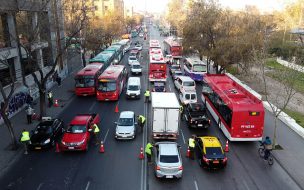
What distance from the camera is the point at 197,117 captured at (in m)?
24.9

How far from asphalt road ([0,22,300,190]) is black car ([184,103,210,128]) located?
2141 mm

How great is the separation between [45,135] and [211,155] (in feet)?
38.0

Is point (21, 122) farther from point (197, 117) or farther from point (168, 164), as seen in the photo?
point (168, 164)

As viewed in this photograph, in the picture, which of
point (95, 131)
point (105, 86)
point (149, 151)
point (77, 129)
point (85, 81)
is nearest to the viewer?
point (149, 151)

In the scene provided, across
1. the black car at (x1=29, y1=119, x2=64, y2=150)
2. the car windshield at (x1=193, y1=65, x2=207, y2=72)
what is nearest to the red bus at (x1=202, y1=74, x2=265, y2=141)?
the black car at (x1=29, y1=119, x2=64, y2=150)

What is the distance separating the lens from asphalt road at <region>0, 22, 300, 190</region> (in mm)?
16953

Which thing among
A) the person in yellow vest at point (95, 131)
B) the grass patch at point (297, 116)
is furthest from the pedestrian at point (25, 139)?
the grass patch at point (297, 116)

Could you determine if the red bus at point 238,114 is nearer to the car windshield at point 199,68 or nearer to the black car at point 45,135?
the black car at point 45,135

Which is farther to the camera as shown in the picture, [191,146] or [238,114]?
[238,114]

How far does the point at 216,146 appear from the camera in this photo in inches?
744

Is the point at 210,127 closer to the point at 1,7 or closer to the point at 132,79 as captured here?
the point at 132,79

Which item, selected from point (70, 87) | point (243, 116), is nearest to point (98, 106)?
point (70, 87)

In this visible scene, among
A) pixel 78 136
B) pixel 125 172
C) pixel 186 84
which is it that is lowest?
pixel 125 172

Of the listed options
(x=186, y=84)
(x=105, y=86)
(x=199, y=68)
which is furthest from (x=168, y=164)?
(x=199, y=68)
